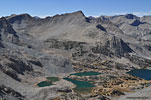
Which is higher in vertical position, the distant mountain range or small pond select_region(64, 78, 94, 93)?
the distant mountain range

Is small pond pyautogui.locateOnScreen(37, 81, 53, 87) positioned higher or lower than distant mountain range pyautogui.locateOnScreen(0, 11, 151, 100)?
lower

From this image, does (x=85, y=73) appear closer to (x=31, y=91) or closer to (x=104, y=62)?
(x=104, y=62)

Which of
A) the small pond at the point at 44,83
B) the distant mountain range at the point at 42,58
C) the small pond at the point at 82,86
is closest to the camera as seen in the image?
the distant mountain range at the point at 42,58

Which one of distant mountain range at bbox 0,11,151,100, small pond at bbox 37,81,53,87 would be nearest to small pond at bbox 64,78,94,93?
small pond at bbox 37,81,53,87

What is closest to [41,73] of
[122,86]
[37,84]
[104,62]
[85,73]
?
[37,84]

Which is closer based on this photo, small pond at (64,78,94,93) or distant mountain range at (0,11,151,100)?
distant mountain range at (0,11,151,100)

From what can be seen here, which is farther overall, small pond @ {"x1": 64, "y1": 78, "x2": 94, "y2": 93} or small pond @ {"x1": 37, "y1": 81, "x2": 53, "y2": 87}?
small pond @ {"x1": 37, "y1": 81, "x2": 53, "y2": 87}

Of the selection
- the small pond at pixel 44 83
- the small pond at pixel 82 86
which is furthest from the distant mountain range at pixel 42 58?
the small pond at pixel 82 86

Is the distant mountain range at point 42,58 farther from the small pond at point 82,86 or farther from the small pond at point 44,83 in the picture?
the small pond at point 82,86

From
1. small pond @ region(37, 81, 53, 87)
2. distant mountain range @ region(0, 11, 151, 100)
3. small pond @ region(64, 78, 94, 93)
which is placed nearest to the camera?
distant mountain range @ region(0, 11, 151, 100)

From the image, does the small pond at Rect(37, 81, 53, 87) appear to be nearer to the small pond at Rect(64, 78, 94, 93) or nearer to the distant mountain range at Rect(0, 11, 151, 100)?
the distant mountain range at Rect(0, 11, 151, 100)

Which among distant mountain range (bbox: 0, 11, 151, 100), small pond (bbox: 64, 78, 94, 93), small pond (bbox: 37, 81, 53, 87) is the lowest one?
small pond (bbox: 64, 78, 94, 93)

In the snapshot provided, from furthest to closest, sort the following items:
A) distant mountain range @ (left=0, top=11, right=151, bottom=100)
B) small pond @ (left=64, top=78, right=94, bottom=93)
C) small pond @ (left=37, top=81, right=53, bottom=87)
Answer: small pond @ (left=37, top=81, right=53, bottom=87) < small pond @ (left=64, top=78, right=94, bottom=93) < distant mountain range @ (left=0, top=11, right=151, bottom=100)
